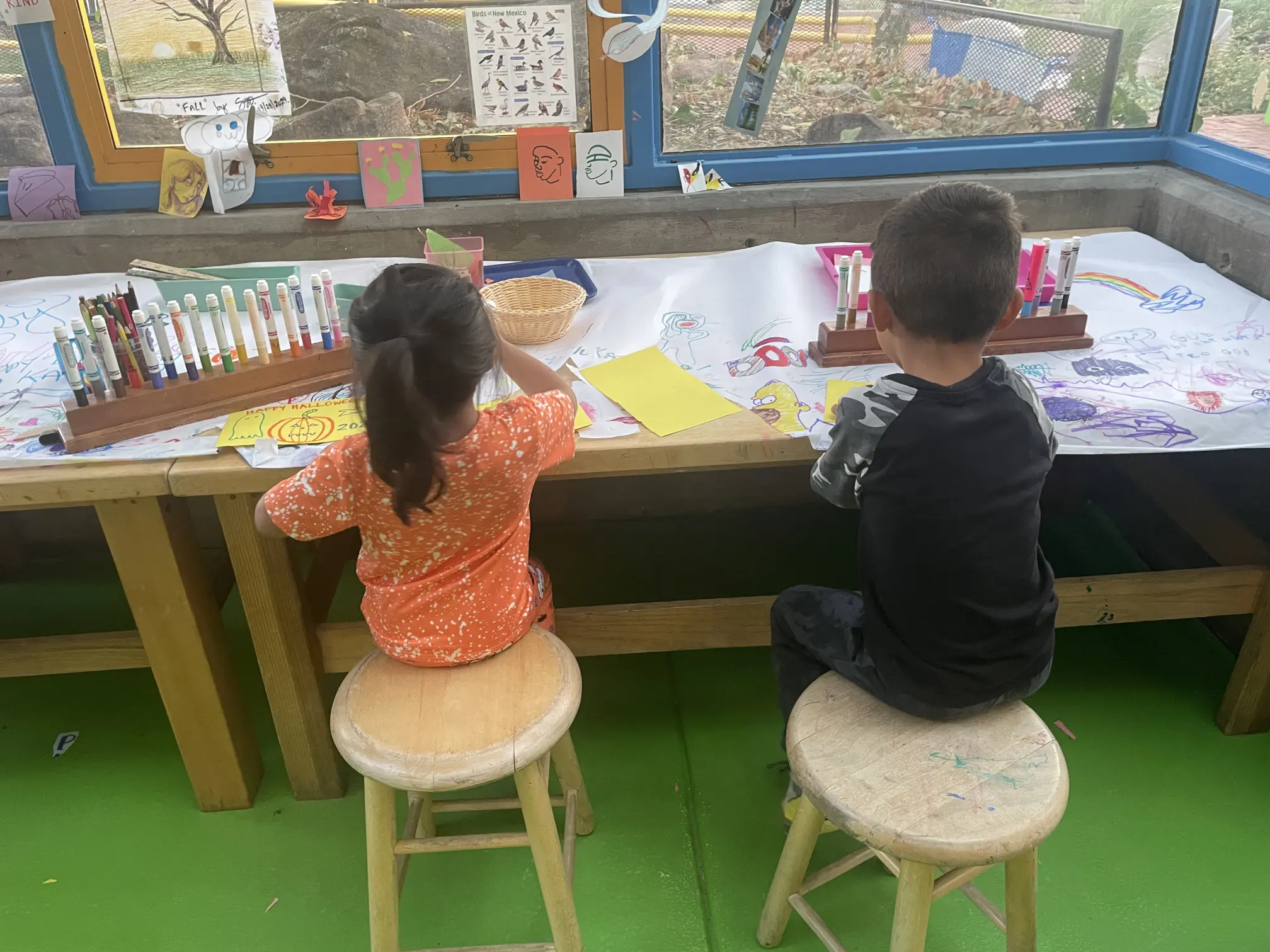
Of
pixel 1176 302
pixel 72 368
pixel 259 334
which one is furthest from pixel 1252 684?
pixel 72 368

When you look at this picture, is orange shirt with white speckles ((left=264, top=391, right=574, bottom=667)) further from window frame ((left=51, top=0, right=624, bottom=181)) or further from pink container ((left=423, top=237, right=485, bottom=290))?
window frame ((left=51, top=0, right=624, bottom=181))

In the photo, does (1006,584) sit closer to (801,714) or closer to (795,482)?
(801,714)

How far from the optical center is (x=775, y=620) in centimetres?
162

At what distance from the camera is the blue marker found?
65.6 inches

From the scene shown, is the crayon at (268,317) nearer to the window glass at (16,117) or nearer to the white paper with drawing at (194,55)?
the white paper with drawing at (194,55)

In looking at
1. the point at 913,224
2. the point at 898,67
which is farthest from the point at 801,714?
the point at 898,67

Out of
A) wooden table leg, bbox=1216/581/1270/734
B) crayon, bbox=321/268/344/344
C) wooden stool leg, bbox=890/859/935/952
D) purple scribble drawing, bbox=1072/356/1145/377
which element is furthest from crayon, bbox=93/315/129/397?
wooden table leg, bbox=1216/581/1270/734

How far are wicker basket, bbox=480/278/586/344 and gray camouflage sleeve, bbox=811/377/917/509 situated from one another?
0.67 m

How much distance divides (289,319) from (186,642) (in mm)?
633

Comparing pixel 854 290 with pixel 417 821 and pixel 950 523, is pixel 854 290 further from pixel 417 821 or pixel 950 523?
pixel 417 821

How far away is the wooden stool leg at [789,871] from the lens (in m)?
1.42

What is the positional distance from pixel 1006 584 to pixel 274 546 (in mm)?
1227

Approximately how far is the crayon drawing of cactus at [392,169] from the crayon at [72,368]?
101cm

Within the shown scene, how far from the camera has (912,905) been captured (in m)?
1.21
